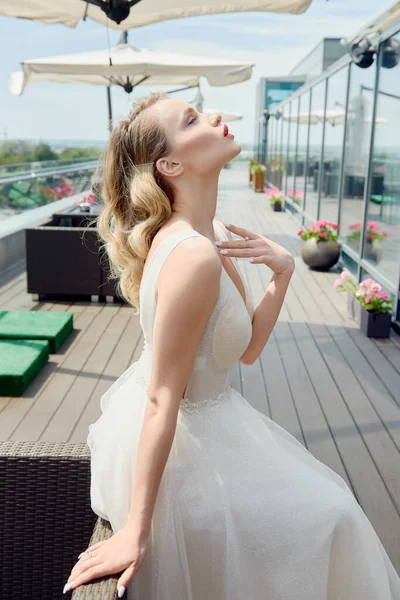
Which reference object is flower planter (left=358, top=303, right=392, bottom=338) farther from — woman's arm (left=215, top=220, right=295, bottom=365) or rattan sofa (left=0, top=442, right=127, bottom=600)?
rattan sofa (left=0, top=442, right=127, bottom=600)

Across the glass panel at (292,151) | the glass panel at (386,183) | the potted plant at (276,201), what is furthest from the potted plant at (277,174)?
the glass panel at (386,183)

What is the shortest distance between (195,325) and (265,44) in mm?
76057

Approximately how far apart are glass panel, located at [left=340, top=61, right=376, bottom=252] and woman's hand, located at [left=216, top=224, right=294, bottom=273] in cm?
590

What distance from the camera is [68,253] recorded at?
21.6 feet

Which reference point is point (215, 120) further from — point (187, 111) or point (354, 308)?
point (354, 308)

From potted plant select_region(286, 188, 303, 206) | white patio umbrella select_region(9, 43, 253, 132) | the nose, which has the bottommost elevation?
potted plant select_region(286, 188, 303, 206)

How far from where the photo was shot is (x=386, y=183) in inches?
249

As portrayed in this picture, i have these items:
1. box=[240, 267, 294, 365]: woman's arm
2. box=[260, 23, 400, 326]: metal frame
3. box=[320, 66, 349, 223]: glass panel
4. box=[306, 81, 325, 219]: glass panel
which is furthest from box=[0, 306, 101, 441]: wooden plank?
box=[306, 81, 325, 219]: glass panel

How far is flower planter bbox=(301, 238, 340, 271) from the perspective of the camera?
8516 millimetres

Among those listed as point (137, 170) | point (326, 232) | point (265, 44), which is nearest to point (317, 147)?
point (326, 232)

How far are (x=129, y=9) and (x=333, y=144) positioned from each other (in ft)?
17.2

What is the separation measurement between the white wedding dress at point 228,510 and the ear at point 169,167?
0.18 meters

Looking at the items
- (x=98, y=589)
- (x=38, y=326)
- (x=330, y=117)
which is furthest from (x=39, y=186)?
(x=98, y=589)

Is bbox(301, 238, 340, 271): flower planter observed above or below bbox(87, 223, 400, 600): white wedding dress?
below
